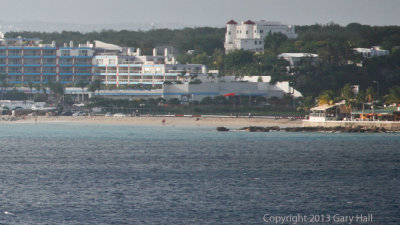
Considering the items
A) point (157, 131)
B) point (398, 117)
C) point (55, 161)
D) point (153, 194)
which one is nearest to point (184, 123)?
point (157, 131)

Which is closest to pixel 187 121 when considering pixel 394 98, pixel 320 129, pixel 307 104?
pixel 307 104

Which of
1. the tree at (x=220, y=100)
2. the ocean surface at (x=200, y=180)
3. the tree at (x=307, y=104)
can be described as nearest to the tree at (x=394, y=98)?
the tree at (x=307, y=104)

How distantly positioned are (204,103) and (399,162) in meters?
96.1

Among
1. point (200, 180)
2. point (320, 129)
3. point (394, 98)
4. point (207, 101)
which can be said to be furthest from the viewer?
point (207, 101)

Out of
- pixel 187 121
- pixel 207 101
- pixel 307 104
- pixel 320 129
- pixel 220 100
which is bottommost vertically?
pixel 320 129

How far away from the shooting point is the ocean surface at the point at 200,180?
66000 millimetres

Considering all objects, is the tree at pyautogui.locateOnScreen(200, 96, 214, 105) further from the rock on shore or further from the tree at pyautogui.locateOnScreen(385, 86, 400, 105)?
the tree at pyautogui.locateOnScreen(385, 86, 400, 105)

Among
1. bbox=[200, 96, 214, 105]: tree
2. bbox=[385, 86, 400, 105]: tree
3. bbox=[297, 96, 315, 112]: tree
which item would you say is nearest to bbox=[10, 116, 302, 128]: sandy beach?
bbox=[297, 96, 315, 112]: tree

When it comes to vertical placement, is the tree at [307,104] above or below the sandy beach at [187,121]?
above

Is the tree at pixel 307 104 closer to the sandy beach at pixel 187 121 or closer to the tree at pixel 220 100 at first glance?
the sandy beach at pixel 187 121

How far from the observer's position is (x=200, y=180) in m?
84.1

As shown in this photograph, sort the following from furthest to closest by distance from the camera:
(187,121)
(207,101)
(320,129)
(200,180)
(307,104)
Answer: (207,101) < (307,104) < (187,121) < (320,129) < (200,180)

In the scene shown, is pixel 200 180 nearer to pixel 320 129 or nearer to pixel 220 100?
pixel 320 129

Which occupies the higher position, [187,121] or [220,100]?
[220,100]
